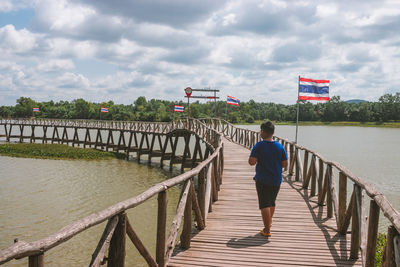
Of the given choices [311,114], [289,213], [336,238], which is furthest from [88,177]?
[311,114]

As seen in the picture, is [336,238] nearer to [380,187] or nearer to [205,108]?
[380,187]

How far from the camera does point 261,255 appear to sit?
4844 mm

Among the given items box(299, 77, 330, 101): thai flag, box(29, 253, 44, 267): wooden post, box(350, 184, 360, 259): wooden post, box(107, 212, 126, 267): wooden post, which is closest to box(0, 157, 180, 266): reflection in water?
box(350, 184, 360, 259): wooden post

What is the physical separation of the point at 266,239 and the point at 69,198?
49.9ft

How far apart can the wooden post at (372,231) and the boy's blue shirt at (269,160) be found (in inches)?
66.0

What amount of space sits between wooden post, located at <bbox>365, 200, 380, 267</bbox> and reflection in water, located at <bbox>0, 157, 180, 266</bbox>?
25.9ft

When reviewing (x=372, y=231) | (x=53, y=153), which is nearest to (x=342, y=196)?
(x=372, y=231)

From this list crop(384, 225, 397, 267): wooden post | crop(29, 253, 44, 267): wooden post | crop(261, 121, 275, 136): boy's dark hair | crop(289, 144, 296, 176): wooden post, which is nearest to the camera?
crop(29, 253, 44, 267): wooden post

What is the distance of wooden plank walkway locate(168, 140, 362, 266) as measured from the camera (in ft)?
15.3

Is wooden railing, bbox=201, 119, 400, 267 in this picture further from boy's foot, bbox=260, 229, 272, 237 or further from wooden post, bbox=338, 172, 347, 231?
boy's foot, bbox=260, 229, 272, 237

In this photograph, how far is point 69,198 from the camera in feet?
59.6

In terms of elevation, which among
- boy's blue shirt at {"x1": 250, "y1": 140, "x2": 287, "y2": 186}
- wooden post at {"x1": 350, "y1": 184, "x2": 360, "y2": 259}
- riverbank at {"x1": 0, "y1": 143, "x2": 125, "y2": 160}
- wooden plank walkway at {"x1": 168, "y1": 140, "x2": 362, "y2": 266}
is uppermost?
boy's blue shirt at {"x1": 250, "y1": 140, "x2": 287, "y2": 186}

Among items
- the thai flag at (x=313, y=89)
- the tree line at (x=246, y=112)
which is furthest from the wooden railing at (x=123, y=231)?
the tree line at (x=246, y=112)

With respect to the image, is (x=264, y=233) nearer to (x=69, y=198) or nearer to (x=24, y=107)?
(x=69, y=198)
